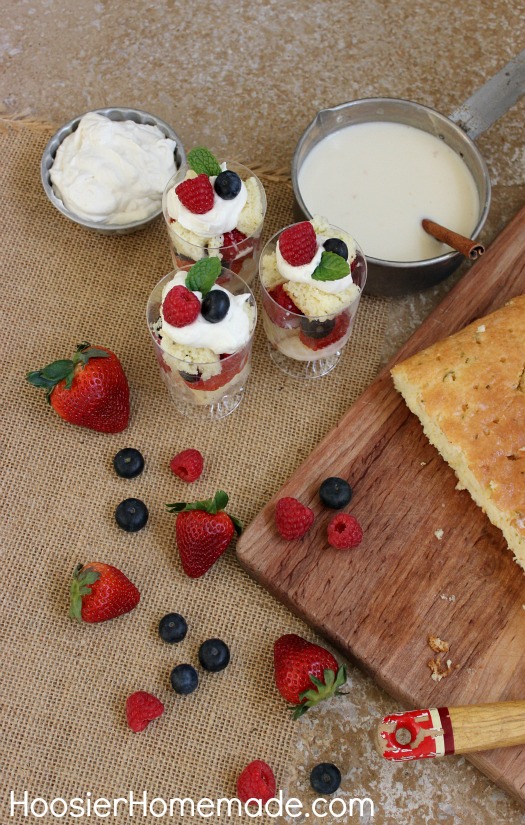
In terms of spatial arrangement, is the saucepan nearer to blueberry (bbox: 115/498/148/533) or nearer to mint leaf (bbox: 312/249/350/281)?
mint leaf (bbox: 312/249/350/281)

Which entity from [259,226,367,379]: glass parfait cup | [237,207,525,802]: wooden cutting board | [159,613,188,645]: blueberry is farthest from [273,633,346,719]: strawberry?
[259,226,367,379]: glass parfait cup

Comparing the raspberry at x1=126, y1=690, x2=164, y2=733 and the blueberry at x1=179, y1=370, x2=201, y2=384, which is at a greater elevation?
the blueberry at x1=179, y1=370, x2=201, y2=384

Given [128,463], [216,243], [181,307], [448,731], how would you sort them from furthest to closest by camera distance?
[128,463]
[216,243]
[181,307]
[448,731]

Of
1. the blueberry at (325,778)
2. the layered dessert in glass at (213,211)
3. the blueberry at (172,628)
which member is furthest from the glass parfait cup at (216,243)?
the blueberry at (325,778)

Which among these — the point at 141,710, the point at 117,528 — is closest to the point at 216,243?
the point at 117,528

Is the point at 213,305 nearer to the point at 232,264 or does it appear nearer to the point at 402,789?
the point at 232,264

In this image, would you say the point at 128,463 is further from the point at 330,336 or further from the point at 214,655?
the point at 330,336

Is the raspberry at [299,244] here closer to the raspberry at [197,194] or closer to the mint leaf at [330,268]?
the mint leaf at [330,268]
